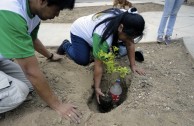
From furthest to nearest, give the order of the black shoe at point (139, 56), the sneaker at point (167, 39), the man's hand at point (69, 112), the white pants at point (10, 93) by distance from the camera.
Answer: the sneaker at point (167, 39)
the black shoe at point (139, 56)
the man's hand at point (69, 112)
the white pants at point (10, 93)

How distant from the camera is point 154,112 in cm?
287

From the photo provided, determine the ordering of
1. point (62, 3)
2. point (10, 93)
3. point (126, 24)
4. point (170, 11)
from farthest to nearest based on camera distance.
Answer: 1. point (170, 11)
2. point (126, 24)
3. point (10, 93)
4. point (62, 3)

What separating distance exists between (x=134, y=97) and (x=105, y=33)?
757 millimetres

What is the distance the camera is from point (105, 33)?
2938 millimetres

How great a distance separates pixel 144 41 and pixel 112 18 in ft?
6.68

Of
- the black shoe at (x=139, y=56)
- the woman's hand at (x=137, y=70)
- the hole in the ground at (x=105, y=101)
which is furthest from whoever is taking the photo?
the black shoe at (x=139, y=56)

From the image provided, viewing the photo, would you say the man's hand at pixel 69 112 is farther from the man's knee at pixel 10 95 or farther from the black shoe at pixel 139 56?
the black shoe at pixel 139 56

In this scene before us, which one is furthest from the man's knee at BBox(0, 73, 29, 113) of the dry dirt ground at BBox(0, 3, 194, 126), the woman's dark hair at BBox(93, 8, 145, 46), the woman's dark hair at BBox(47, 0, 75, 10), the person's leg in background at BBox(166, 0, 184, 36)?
the person's leg in background at BBox(166, 0, 184, 36)

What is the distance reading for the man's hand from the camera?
8.66ft

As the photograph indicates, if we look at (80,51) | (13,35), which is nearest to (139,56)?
(80,51)

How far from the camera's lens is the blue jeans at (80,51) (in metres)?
3.79

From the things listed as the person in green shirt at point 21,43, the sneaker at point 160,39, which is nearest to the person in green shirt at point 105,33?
the person in green shirt at point 21,43

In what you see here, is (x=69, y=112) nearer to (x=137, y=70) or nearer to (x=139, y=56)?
(x=137, y=70)

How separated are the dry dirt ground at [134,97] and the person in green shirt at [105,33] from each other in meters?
0.20
